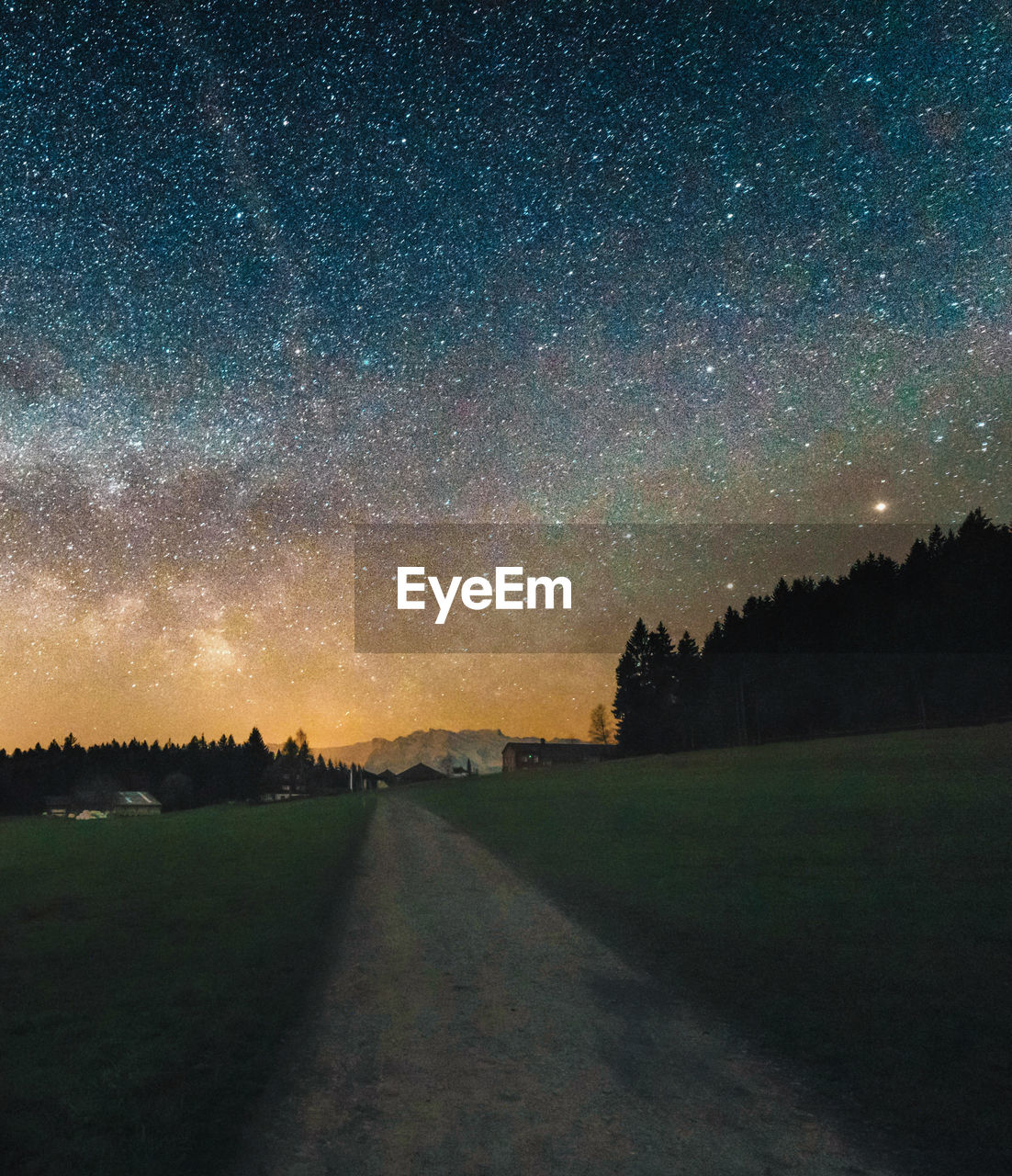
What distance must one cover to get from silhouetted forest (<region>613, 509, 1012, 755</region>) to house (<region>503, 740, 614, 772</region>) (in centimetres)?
2728

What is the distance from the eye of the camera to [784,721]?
8256 centimetres

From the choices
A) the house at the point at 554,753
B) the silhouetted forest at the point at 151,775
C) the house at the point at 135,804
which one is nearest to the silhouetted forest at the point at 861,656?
the house at the point at 554,753

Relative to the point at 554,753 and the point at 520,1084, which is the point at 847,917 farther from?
the point at 554,753

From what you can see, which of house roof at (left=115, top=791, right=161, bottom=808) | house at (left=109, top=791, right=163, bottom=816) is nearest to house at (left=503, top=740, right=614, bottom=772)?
house at (left=109, top=791, right=163, bottom=816)

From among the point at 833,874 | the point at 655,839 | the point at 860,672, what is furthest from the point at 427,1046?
the point at 860,672

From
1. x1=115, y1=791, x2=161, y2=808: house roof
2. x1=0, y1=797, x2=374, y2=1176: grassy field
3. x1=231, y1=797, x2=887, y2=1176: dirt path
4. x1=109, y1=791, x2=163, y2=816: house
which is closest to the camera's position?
x1=231, y1=797, x2=887, y2=1176: dirt path

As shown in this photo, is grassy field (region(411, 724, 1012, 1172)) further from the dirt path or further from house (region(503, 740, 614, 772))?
house (region(503, 740, 614, 772))

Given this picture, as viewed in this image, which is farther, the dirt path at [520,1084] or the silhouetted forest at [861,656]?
the silhouetted forest at [861,656]

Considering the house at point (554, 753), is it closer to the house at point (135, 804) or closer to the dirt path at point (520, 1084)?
the house at point (135, 804)

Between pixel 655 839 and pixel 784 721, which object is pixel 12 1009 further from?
pixel 784 721

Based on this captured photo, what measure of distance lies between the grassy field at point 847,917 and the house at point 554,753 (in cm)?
10443

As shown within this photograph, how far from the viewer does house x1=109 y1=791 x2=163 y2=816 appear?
4658 inches

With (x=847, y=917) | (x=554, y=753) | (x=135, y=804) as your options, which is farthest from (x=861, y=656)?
(x=135, y=804)

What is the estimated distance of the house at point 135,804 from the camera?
118 metres
